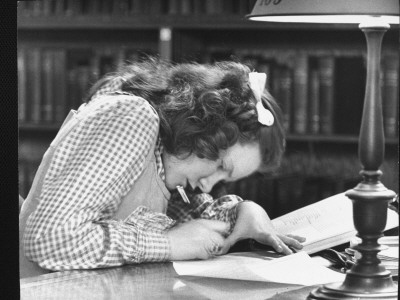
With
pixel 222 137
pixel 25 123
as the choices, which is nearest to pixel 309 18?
pixel 222 137

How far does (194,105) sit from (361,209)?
673mm

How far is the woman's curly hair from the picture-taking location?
1.61 meters

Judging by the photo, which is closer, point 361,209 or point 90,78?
point 361,209

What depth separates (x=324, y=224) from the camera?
1567mm

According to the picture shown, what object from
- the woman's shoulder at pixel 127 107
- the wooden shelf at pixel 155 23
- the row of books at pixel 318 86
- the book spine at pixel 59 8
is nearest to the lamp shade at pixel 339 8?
the woman's shoulder at pixel 127 107

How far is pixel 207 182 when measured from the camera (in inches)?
64.4

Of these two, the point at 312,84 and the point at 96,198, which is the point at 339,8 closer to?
the point at 96,198

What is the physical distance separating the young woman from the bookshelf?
3.50 ft

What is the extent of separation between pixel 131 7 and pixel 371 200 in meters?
2.06

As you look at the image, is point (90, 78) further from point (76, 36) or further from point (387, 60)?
point (387, 60)

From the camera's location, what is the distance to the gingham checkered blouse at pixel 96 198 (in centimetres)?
135

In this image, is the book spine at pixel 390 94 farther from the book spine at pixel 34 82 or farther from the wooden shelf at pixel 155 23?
the book spine at pixel 34 82

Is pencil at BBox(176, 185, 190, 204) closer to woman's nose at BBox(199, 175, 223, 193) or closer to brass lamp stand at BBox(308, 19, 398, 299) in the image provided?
woman's nose at BBox(199, 175, 223, 193)

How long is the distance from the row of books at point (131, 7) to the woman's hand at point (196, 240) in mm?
1410
